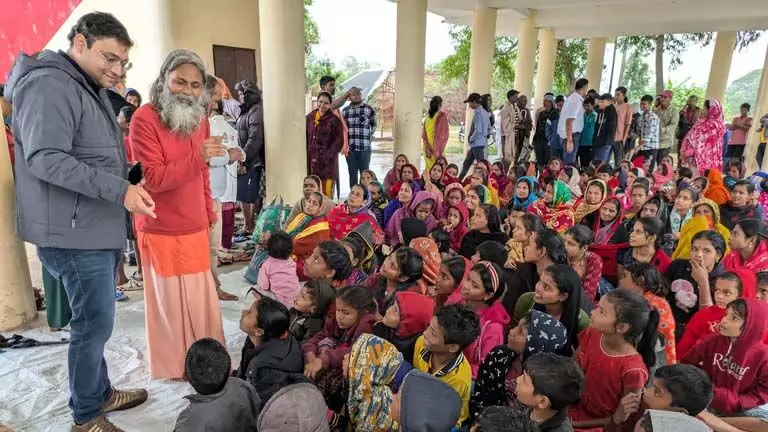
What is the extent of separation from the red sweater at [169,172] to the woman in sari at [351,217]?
1756 mm

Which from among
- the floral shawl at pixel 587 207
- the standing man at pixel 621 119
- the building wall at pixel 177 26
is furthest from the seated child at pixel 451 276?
the standing man at pixel 621 119

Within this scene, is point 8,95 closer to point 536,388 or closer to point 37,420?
point 37,420

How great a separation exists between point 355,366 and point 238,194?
12.7 ft

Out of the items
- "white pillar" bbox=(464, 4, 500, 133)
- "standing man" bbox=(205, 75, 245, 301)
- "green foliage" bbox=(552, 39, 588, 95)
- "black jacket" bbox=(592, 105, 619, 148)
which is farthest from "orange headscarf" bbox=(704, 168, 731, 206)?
"green foliage" bbox=(552, 39, 588, 95)

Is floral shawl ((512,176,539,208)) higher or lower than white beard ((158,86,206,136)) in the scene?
lower

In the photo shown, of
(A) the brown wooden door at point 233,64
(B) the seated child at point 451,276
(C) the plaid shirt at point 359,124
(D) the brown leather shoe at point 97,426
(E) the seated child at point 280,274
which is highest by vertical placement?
(A) the brown wooden door at point 233,64

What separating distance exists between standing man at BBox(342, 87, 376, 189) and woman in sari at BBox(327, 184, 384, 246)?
2479mm

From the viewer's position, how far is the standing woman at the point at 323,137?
6.05 m

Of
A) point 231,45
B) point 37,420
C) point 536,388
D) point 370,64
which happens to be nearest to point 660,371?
point 536,388

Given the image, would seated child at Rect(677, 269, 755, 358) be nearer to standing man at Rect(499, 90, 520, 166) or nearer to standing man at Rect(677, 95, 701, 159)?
standing man at Rect(499, 90, 520, 166)

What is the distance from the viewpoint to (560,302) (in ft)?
8.00

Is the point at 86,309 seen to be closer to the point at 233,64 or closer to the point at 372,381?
the point at 372,381

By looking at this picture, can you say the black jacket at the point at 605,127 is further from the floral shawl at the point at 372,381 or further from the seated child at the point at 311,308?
the floral shawl at the point at 372,381

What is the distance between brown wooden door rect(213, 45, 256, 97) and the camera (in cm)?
736
